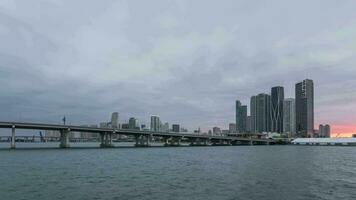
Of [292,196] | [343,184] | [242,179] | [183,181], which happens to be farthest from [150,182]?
[343,184]

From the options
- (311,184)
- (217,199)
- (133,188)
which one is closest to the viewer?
(217,199)

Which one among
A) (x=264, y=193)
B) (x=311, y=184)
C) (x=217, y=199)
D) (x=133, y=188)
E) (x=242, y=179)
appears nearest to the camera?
(x=217, y=199)

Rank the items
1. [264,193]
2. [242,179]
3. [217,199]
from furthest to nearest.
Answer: [242,179]
[264,193]
[217,199]

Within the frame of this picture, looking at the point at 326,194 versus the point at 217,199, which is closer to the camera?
the point at 217,199

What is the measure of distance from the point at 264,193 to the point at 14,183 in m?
32.0

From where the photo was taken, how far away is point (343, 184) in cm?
5556

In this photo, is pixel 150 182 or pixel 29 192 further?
pixel 150 182

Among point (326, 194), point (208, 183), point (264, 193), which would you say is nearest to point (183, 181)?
point (208, 183)

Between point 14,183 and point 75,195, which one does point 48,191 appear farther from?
point 14,183

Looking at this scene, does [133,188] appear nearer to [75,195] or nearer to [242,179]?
[75,195]

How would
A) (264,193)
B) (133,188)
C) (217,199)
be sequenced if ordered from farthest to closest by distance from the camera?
(133,188) → (264,193) → (217,199)

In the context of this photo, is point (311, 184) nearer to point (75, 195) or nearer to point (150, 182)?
point (150, 182)

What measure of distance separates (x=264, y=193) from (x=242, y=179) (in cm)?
1389

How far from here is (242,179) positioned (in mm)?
59344
